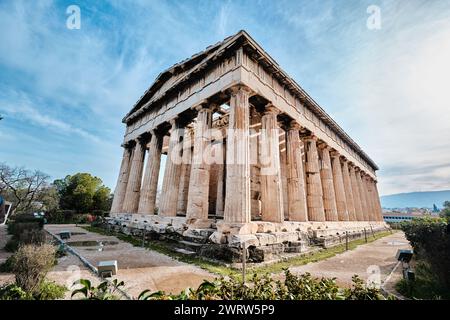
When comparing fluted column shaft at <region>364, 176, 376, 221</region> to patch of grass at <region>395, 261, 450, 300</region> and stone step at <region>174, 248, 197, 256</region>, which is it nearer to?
patch of grass at <region>395, 261, 450, 300</region>

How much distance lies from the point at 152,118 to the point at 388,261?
18.4 metres

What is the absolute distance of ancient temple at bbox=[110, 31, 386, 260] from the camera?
393 inches

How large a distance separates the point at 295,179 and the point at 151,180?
428 inches

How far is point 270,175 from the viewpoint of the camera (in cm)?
1155

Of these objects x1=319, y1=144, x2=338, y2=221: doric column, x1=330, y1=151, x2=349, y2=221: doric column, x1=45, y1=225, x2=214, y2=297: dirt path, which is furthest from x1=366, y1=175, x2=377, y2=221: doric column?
x1=45, y1=225, x2=214, y2=297: dirt path

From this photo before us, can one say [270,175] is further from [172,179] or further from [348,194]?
[348,194]

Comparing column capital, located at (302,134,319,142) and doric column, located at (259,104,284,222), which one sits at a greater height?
column capital, located at (302,134,319,142)

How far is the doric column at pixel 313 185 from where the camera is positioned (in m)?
15.4

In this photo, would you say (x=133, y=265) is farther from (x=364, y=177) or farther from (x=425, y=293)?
(x=364, y=177)

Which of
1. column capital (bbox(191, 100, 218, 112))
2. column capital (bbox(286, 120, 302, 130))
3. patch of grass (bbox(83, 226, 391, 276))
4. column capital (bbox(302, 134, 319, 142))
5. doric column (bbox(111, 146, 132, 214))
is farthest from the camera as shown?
doric column (bbox(111, 146, 132, 214))

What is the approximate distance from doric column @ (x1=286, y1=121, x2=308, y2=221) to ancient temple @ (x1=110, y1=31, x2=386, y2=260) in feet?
0.21

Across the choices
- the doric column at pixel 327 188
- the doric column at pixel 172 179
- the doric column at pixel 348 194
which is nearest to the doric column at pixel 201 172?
the doric column at pixel 172 179
